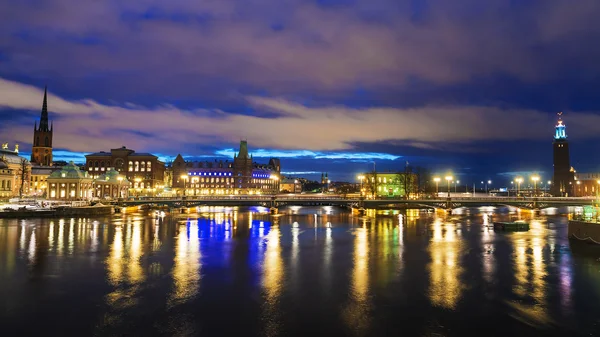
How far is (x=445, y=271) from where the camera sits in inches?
1318

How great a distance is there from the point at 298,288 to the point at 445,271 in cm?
1318

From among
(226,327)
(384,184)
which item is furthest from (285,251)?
(384,184)

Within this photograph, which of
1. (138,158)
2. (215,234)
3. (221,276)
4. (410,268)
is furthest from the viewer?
(138,158)

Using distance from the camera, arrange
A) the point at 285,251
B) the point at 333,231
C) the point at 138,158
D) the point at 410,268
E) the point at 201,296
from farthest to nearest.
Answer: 1. the point at 138,158
2. the point at 333,231
3. the point at 285,251
4. the point at 410,268
5. the point at 201,296

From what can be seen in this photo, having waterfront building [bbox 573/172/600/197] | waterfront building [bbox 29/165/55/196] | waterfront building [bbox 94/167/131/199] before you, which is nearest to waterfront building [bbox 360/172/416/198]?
waterfront building [bbox 573/172/600/197]

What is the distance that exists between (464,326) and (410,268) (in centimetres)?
1423

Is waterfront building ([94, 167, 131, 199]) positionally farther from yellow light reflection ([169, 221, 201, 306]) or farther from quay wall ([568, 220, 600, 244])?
quay wall ([568, 220, 600, 244])

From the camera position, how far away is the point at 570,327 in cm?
2045

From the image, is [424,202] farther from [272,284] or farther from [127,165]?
[127,165]

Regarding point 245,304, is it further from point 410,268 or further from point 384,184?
point 384,184

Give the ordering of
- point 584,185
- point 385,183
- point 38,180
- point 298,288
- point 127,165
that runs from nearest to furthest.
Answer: point 298,288 < point 38,180 < point 127,165 < point 385,183 < point 584,185

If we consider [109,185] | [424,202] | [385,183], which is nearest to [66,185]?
[109,185]

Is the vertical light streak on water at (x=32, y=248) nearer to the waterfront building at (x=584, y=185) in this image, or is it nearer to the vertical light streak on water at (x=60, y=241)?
the vertical light streak on water at (x=60, y=241)

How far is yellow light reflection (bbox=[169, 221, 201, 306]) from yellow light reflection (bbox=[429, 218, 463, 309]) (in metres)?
15.5
